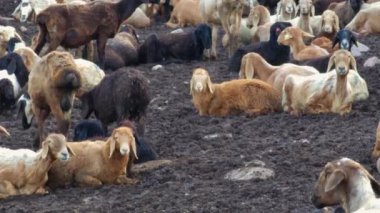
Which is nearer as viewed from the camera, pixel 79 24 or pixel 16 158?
pixel 16 158

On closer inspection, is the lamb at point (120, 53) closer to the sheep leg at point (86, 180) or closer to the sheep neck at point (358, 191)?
the sheep leg at point (86, 180)

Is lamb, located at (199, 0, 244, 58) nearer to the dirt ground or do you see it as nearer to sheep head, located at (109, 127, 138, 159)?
the dirt ground

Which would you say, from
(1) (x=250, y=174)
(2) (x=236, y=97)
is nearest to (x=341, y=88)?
(2) (x=236, y=97)

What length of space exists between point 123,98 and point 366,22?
429 inches

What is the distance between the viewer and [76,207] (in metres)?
11.6

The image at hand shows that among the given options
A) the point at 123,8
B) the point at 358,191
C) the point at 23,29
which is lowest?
the point at 23,29

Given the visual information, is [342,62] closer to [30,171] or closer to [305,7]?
[30,171]

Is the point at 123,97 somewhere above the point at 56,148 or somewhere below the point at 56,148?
below

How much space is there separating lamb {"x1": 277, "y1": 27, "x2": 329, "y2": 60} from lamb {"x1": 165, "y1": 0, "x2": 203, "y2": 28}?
793cm

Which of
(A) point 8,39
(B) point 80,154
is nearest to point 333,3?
(A) point 8,39

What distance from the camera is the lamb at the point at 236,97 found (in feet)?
53.8

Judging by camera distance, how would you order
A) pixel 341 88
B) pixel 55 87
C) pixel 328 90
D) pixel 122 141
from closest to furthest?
pixel 122 141
pixel 55 87
pixel 341 88
pixel 328 90

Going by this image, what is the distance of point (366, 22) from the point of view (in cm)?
2478

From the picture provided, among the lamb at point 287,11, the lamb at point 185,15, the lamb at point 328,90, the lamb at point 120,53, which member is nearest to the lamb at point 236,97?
the lamb at point 328,90
